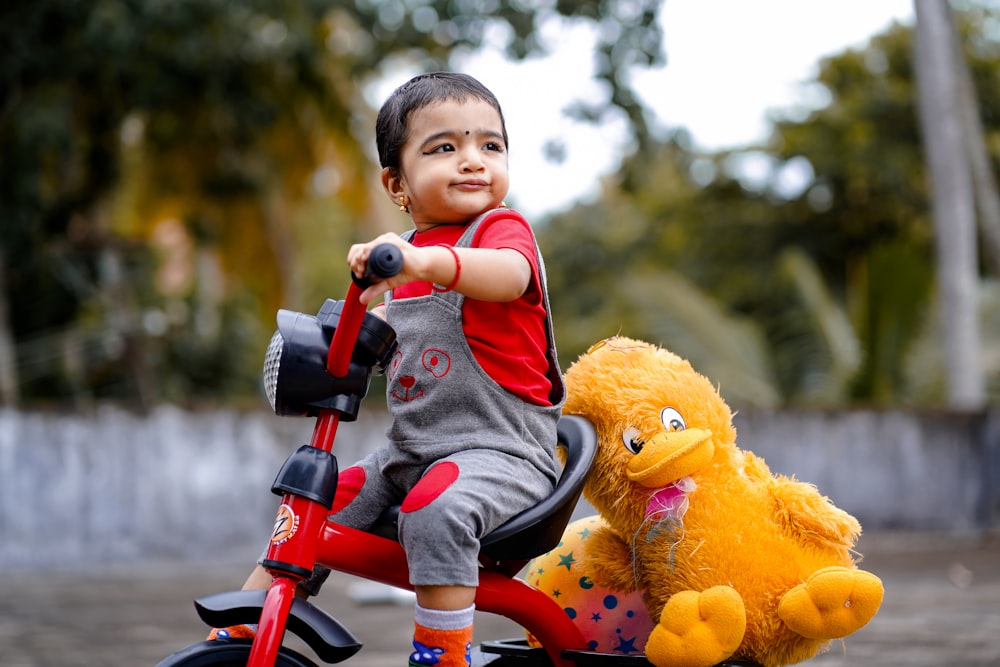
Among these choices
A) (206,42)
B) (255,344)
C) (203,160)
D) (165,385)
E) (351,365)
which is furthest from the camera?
(255,344)

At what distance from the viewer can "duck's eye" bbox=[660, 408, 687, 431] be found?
7.82ft

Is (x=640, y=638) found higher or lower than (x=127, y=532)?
lower

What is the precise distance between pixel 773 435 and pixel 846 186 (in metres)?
7.50

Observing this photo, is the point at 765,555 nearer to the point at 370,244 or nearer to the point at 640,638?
the point at 640,638

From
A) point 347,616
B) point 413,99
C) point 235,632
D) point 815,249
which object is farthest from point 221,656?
point 815,249

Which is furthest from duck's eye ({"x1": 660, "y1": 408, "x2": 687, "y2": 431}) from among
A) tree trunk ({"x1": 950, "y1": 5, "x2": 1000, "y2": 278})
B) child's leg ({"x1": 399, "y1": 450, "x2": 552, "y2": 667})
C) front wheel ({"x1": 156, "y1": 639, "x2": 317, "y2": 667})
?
tree trunk ({"x1": 950, "y1": 5, "x2": 1000, "y2": 278})

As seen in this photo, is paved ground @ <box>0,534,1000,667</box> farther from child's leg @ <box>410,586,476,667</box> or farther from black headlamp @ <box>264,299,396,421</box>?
black headlamp @ <box>264,299,396,421</box>

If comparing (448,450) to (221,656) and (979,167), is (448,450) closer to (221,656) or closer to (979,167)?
(221,656)

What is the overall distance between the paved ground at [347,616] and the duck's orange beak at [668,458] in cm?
165

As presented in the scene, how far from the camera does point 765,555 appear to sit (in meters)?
2.31

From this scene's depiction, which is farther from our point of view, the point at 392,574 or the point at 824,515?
the point at 824,515

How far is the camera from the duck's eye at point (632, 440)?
2373 millimetres

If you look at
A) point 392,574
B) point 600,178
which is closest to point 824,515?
point 392,574

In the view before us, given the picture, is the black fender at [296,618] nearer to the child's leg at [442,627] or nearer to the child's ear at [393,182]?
the child's leg at [442,627]
